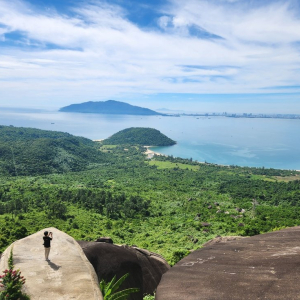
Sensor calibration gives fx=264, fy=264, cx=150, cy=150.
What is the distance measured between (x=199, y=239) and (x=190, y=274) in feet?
82.0

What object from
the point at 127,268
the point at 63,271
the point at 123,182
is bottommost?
the point at 123,182

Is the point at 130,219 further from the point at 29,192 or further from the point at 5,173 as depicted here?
the point at 5,173

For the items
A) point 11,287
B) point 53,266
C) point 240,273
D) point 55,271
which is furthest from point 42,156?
point 240,273

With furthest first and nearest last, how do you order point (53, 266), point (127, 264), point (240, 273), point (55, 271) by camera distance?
point (127, 264) < point (53, 266) < point (55, 271) < point (240, 273)

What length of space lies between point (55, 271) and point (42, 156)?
106025mm

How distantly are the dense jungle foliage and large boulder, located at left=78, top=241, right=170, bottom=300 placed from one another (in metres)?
4.14

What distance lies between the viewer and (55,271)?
9.09m

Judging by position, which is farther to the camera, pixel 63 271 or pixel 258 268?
pixel 63 271

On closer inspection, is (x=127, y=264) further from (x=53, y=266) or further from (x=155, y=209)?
(x=155, y=209)

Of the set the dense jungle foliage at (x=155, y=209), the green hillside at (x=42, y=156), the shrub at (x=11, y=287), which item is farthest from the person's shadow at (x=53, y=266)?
the green hillside at (x=42, y=156)

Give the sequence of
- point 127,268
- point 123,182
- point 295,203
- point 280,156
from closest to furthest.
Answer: point 127,268, point 295,203, point 123,182, point 280,156

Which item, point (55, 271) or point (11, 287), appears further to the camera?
point (55, 271)

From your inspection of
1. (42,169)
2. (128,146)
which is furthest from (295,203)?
(128,146)

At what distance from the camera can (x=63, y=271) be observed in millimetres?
9109
